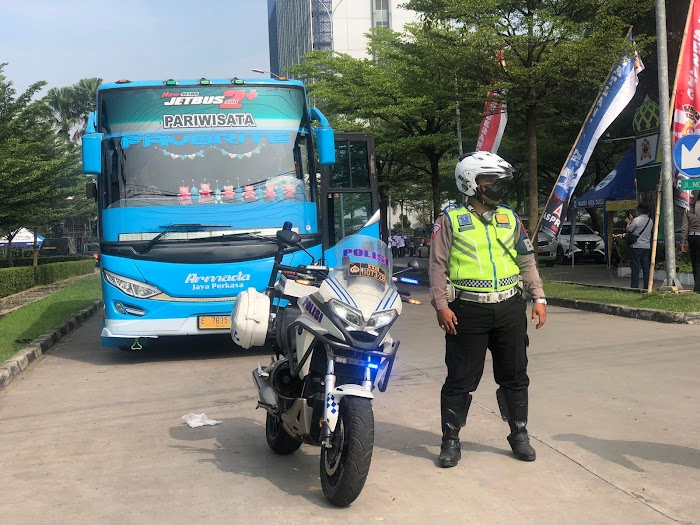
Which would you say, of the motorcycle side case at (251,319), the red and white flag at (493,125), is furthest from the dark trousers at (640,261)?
the motorcycle side case at (251,319)

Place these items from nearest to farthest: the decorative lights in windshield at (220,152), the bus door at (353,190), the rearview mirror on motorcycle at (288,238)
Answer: the rearview mirror on motorcycle at (288,238) < the decorative lights in windshield at (220,152) < the bus door at (353,190)

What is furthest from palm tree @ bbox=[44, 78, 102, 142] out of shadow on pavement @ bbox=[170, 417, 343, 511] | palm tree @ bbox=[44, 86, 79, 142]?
shadow on pavement @ bbox=[170, 417, 343, 511]

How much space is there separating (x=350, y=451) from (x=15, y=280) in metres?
22.4

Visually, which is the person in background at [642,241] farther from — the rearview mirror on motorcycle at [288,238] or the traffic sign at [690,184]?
the rearview mirror on motorcycle at [288,238]

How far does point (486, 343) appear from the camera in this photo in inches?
202

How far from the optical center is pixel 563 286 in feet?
58.0

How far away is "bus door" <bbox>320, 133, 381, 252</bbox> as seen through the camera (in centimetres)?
1620

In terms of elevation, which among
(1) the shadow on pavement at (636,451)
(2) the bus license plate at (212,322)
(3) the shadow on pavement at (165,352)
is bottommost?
(3) the shadow on pavement at (165,352)

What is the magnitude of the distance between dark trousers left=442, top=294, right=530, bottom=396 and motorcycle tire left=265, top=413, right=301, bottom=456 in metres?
1.06

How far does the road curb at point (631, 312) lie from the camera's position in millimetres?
11461

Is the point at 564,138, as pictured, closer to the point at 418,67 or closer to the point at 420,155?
the point at 420,155

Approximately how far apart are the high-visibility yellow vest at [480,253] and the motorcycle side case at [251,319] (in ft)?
4.15

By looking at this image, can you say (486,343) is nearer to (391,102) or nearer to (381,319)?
(381,319)

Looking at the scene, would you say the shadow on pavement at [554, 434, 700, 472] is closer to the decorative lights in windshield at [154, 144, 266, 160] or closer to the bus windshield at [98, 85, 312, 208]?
the bus windshield at [98, 85, 312, 208]
